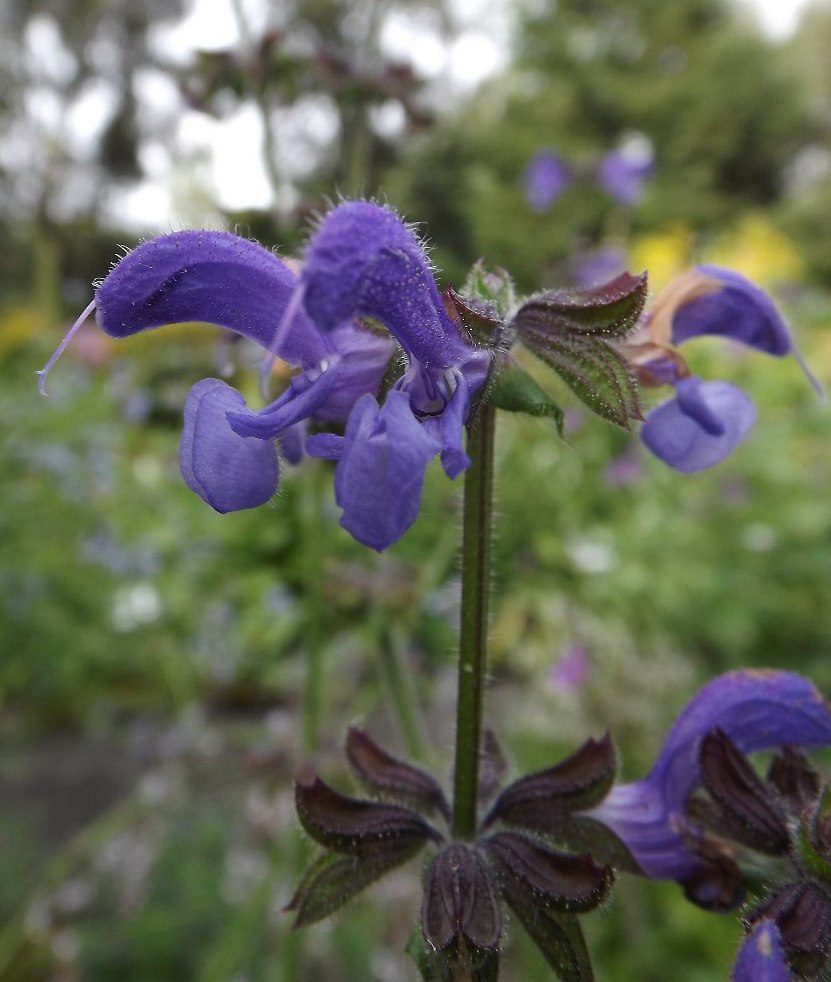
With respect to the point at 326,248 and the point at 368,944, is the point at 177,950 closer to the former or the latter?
the point at 368,944

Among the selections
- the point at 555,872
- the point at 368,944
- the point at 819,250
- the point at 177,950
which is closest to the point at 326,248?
the point at 555,872

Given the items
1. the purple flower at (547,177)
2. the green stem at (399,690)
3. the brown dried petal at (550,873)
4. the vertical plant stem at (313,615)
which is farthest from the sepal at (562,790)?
the purple flower at (547,177)

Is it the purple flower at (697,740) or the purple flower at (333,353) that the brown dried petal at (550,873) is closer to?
the purple flower at (697,740)

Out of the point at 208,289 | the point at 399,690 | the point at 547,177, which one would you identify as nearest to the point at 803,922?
the point at 208,289

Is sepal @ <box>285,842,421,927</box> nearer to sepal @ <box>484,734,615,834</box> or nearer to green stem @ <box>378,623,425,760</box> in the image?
sepal @ <box>484,734,615,834</box>

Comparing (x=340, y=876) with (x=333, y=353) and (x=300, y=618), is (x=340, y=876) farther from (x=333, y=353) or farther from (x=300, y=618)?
(x=300, y=618)
